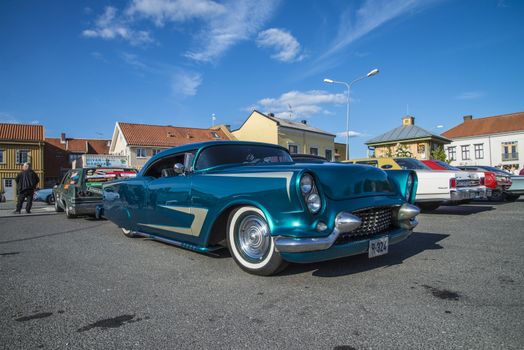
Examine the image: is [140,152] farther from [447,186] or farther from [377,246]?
[377,246]

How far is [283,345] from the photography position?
1.99m

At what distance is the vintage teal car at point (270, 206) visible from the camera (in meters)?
2.92

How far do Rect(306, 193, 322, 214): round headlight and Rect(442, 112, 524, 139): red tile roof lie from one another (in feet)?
175

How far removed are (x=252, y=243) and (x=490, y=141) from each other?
54.3 m

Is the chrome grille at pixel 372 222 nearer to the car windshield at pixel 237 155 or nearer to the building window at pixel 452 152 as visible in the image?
the car windshield at pixel 237 155

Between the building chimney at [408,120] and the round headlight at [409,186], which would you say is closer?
the round headlight at [409,186]

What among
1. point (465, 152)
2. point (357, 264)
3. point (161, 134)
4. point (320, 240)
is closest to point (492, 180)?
point (357, 264)

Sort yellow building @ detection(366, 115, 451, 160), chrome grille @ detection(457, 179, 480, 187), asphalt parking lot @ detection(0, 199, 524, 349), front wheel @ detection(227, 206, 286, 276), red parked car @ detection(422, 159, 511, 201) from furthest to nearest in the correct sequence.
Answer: yellow building @ detection(366, 115, 451, 160), red parked car @ detection(422, 159, 511, 201), chrome grille @ detection(457, 179, 480, 187), front wheel @ detection(227, 206, 286, 276), asphalt parking lot @ detection(0, 199, 524, 349)

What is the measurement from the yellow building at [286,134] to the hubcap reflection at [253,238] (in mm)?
30012

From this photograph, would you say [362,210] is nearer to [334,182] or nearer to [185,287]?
[334,182]

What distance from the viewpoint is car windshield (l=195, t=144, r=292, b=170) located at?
13.6ft

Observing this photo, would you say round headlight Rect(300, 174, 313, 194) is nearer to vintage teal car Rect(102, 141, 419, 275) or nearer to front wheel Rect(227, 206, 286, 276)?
vintage teal car Rect(102, 141, 419, 275)

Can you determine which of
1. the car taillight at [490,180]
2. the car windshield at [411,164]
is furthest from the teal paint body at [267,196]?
the car taillight at [490,180]

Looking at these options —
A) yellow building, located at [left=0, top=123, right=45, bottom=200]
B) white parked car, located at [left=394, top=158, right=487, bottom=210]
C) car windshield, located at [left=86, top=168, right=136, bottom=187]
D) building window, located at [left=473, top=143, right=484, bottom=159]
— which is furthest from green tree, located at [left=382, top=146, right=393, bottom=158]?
yellow building, located at [left=0, top=123, right=45, bottom=200]
